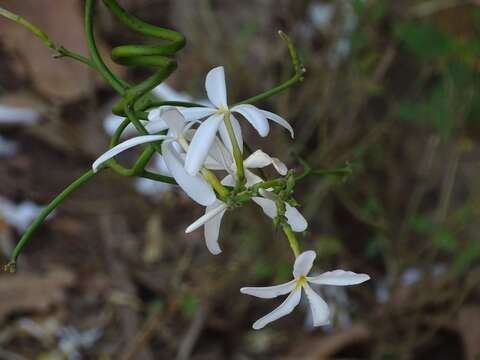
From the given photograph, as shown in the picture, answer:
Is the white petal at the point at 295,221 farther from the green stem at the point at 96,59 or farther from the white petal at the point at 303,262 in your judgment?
the green stem at the point at 96,59

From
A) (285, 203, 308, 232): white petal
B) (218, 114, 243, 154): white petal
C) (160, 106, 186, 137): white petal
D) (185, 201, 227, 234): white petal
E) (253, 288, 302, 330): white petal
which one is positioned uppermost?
(218, 114, 243, 154): white petal

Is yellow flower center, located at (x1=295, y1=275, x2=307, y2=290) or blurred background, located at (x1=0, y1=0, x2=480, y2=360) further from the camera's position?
blurred background, located at (x1=0, y1=0, x2=480, y2=360)

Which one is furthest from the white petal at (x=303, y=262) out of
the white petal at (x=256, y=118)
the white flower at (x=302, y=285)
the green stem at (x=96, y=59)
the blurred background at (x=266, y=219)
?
the blurred background at (x=266, y=219)

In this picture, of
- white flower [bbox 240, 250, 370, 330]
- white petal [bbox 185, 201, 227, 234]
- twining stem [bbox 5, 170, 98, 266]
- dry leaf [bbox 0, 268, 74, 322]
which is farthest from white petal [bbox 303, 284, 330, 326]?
dry leaf [bbox 0, 268, 74, 322]

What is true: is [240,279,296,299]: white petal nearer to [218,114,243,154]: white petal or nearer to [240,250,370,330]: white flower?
[240,250,370,330]: white flower

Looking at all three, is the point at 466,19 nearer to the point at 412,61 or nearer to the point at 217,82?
the point at 412,61

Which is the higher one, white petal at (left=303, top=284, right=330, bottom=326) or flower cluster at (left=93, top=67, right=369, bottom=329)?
flower cluster at (left=93, top=67, right=369, bottom=329)
